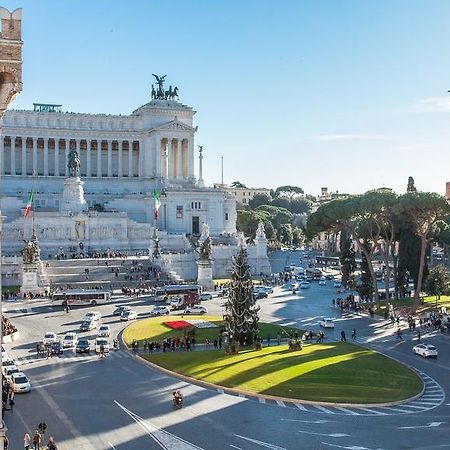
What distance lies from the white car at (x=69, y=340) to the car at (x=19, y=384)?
1230 centimetres

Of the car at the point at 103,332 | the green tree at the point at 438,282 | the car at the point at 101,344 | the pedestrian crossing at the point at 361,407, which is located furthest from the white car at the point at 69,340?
the green tree at the point at 438,282

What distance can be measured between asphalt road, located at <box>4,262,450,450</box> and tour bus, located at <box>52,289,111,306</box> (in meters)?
22.7

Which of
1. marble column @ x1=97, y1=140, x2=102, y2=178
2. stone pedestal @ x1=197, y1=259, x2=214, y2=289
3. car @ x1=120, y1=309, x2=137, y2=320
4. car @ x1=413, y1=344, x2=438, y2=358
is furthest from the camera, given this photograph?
marble column @ x1=97, y1=140, x2=102, y2=178

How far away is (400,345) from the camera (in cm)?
5038

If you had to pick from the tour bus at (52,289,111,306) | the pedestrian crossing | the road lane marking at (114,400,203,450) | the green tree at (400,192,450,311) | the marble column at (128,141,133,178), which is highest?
the marble column at (128,141,133,178)

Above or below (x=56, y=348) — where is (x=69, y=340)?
above

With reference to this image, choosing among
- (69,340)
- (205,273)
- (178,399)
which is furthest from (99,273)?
(178,399)

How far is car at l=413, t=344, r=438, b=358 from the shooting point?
4588 cm

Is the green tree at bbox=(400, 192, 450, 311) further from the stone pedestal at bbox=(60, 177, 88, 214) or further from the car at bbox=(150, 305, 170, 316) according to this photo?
the stone pedestal at bbox=(60, 177, 88, 214)

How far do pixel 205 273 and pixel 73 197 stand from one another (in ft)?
98.2

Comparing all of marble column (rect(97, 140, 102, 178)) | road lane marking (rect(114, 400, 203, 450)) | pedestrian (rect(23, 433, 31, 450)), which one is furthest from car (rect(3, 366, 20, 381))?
marble column (rect(97, 140, 102, 178))

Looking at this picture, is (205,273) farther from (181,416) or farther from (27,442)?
(27,442)

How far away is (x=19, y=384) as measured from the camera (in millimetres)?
34844

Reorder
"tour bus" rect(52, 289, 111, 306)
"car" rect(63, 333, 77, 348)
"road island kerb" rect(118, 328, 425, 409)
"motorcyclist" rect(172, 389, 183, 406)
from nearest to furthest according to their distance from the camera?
"motorcyclist" rect(172, 389, 183, 406)
"road island kerb" rect(118, 328, 425, 409)
"car" rect(63, 333, 77, 348)
"tour bus" rect(52, 289, 111, 306)
